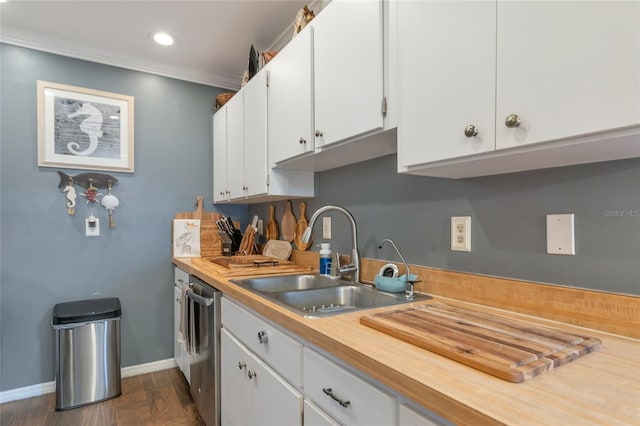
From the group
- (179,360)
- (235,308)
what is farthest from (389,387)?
(179,360)

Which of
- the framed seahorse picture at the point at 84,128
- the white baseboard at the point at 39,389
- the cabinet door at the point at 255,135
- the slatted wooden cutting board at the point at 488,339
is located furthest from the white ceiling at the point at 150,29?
the white baseboard at the point at 39,389

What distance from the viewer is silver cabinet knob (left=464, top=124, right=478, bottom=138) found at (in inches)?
35.7

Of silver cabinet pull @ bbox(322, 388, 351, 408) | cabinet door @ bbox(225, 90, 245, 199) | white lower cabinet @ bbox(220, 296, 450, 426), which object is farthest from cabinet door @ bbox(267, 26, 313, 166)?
silver cabinet pull @ bbox(322, 388, 351, 408)

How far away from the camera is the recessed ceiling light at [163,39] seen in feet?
7.72

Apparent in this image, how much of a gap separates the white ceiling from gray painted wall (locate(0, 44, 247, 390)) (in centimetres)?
12

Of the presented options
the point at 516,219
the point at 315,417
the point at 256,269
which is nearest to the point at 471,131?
the point at 516,219

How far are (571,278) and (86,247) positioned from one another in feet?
9.50

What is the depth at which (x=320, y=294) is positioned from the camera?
1534 mm

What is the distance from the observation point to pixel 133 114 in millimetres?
2715

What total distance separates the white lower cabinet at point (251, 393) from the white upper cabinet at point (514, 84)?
2.71 ft

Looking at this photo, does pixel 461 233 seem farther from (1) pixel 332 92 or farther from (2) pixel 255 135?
(2) pixel 255 135

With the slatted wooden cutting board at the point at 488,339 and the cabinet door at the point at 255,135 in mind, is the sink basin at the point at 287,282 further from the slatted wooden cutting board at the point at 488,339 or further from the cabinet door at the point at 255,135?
the slatted wooden cutting board at the point at 488,339

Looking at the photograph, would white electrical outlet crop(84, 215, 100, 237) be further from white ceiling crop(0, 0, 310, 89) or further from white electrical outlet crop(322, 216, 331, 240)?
white electrical outlet crop(322, 216, 331, 240)

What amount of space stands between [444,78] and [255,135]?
1.38 m
